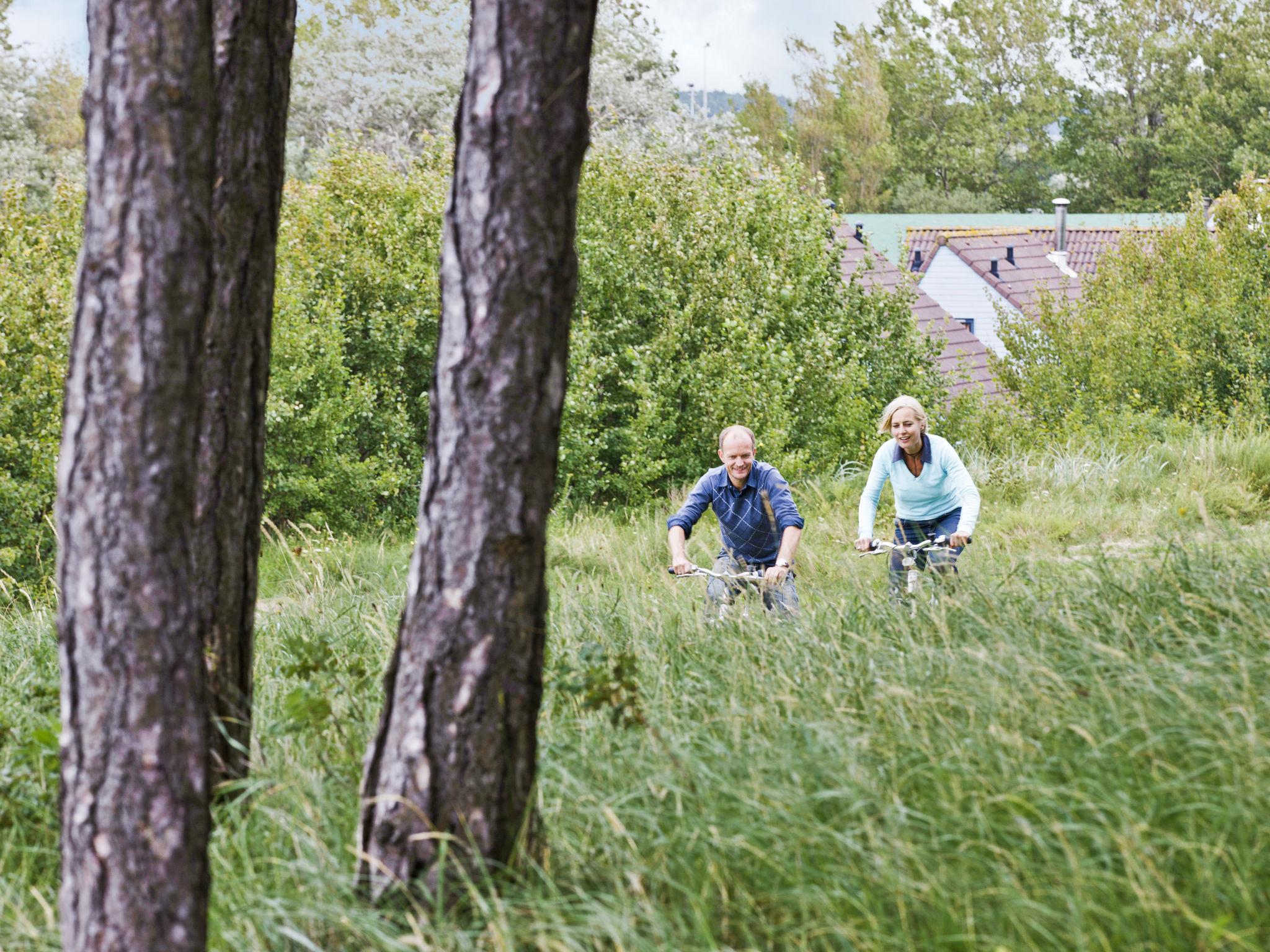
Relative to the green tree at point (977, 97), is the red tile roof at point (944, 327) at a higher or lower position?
lower

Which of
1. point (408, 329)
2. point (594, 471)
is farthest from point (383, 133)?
point (594, 471)

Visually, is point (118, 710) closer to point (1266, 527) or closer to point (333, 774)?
point (333, 774)

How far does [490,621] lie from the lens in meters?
3.21

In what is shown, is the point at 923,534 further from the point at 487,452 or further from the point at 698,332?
the point at 698,332

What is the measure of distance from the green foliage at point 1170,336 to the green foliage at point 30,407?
12.3 metres

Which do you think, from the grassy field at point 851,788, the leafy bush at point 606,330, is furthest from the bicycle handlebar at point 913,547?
the leafy bush at point 606,330

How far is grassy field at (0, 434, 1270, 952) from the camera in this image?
9.52ft

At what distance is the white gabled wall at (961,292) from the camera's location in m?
42.9

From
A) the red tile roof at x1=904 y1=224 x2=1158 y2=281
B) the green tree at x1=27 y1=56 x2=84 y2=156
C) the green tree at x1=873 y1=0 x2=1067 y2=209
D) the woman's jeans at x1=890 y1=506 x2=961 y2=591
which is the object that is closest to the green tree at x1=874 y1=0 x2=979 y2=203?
the green tree at x1=873 y1=0 x2=1067 y2=209

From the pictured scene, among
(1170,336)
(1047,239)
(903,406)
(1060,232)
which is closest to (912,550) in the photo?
(903,406)

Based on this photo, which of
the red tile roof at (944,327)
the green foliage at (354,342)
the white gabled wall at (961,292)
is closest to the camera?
the green foliage at (354,342)

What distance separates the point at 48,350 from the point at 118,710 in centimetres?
1227

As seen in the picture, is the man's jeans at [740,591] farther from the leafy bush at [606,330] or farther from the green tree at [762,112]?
the green tree at [762,112]

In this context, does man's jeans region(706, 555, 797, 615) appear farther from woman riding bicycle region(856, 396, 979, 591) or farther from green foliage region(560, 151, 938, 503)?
green foliage region(560, 151, 938, 503)
